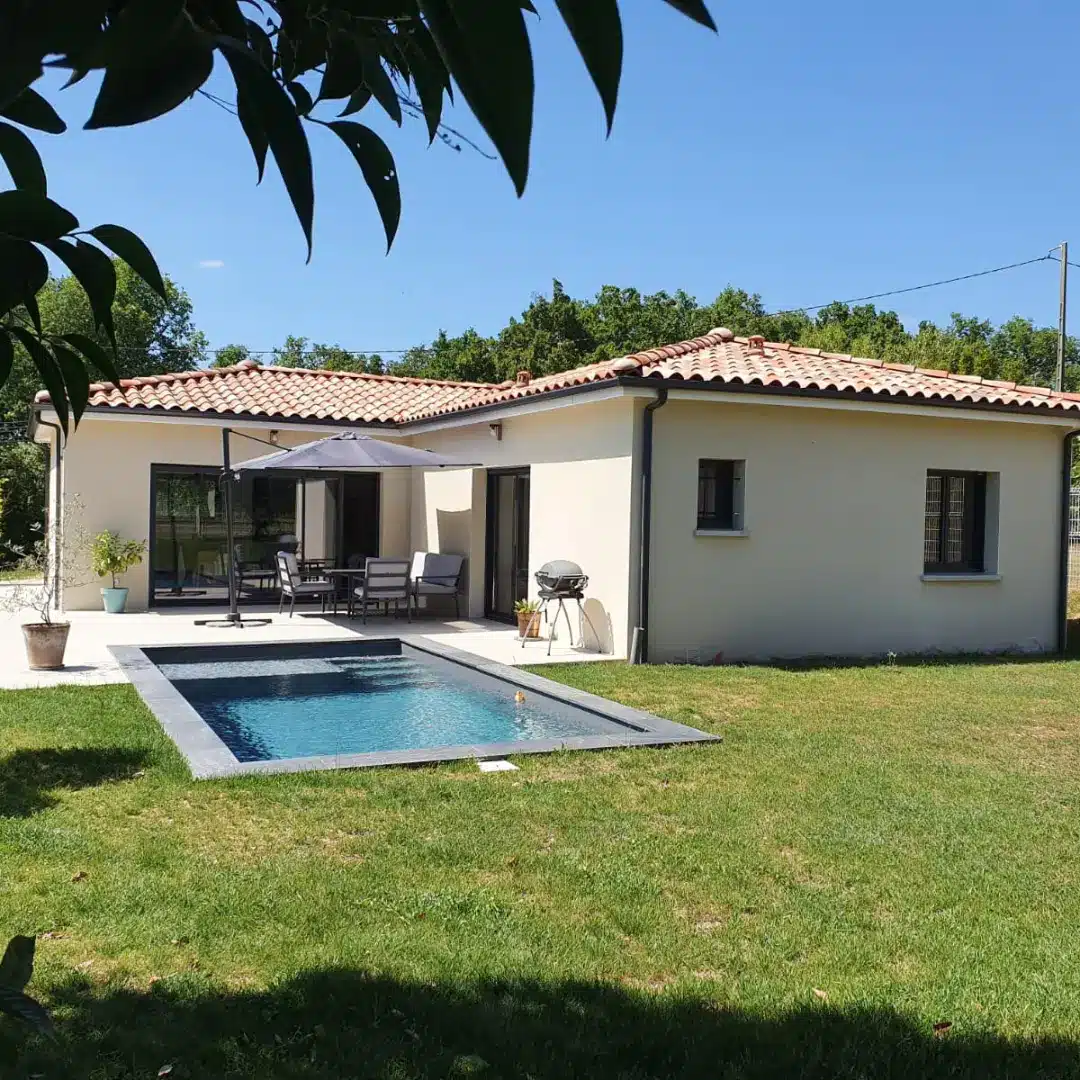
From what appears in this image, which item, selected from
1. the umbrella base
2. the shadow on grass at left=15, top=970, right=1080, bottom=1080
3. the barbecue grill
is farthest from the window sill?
the shadow on grass at left=15, top=970, right=1080, bottom=1080

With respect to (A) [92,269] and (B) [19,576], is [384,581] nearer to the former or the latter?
(B) [19,576]

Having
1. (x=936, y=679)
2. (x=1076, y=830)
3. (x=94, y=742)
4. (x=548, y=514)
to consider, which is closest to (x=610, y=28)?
(x=1076, y=830)

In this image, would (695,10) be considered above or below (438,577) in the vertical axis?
above

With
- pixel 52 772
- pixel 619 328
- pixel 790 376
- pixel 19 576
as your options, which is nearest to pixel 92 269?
pixel 52 772

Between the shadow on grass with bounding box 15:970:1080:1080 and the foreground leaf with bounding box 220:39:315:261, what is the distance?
3217 mm

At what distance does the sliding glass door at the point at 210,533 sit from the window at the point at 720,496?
827cm

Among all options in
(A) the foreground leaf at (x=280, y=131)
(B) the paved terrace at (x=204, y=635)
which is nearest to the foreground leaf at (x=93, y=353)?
(A) the foreground leaf at (x=280, y=131)

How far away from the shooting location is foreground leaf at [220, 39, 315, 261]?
816 millimetres

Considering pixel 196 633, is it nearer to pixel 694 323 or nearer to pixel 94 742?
pixel 94 742

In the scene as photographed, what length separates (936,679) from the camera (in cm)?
1210

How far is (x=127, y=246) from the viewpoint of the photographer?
105 cm

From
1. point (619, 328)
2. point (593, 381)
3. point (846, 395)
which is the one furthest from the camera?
point (619, 328)

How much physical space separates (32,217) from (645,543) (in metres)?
12.0

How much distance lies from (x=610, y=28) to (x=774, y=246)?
124ft
